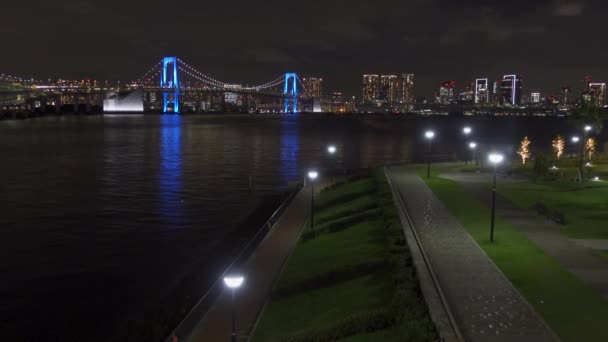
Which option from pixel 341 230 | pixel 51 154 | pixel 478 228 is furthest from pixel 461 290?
pixel 51 154

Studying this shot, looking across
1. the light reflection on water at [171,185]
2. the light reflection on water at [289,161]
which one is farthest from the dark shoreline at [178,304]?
the light reflection on water at [289,161]

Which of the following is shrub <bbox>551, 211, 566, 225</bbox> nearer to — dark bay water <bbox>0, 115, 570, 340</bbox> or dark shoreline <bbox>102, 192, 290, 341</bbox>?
dark shoreline <bbox>102, 192, 290, 341</bbox>

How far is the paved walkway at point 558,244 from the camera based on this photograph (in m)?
12.5

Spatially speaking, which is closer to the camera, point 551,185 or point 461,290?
point 461,290

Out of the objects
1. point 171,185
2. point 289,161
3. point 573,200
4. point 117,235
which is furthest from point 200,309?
point 289,161

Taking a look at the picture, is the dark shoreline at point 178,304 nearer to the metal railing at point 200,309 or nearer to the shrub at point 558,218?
the metal railing at point 200,309

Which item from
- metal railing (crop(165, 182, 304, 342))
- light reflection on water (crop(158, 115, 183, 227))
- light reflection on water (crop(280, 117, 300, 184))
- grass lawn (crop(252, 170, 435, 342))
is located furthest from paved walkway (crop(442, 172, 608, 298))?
light reflection on water (crop(280, 117, 300, 184))

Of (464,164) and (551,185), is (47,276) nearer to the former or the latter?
(551,185)

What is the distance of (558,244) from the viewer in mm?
15180

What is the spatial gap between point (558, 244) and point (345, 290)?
6.17m

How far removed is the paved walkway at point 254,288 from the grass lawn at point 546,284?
16.8 ft

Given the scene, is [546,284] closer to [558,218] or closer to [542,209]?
[558,218]

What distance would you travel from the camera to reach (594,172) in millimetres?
32188

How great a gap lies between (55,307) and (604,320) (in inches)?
476
